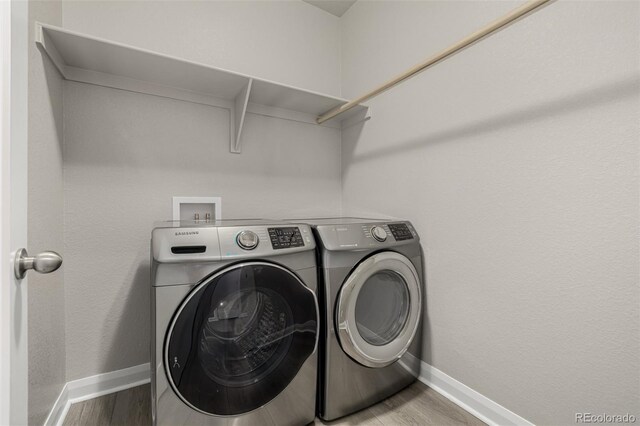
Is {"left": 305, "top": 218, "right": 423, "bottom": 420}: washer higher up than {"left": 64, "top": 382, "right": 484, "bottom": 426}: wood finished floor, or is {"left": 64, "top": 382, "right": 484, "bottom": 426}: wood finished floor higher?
{"left": 305, "top": 218, "right": 423, "bottom": 420}: washer

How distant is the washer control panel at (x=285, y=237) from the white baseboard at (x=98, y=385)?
1.11 m

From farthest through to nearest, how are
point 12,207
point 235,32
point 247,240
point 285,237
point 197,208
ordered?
point 235,32, point 197,208, point 285,237, point 247,240, point 12,207

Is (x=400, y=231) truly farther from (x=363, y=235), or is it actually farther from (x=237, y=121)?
(x=237, y=121)

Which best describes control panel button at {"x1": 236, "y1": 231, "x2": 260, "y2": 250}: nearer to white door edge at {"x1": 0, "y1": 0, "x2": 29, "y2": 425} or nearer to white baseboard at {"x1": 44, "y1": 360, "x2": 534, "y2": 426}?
white door edge at {"x1": 0, "y1": 0, "x2": 29, "y2": 425}

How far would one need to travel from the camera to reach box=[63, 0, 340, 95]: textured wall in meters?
1.46

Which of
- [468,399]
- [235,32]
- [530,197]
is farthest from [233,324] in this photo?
[235,32]

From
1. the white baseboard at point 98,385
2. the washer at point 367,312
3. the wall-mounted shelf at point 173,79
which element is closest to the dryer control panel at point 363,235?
the washer at point 367,312

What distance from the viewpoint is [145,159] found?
1.54 m

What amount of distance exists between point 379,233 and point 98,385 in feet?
5.24

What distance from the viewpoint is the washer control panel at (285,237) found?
114 centimetres

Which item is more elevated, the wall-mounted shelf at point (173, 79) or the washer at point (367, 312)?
the wall-mounted shelf at point (173, 79)

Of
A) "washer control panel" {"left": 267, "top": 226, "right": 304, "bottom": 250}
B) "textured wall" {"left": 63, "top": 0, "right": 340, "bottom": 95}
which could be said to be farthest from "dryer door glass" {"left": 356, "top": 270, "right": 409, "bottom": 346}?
"textured wall" {"left": 63, "top": 0, "right": 340, "bottom": 95}

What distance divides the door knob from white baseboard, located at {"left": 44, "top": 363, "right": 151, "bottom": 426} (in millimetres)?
1139

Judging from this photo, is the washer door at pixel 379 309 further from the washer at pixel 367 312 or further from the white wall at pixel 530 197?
the white wall at pixel 530 197
